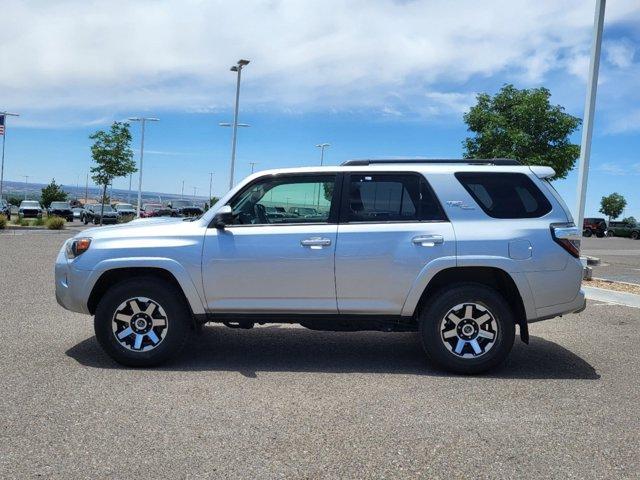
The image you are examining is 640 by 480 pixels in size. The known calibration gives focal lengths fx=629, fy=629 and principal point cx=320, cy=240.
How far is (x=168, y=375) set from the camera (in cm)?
541

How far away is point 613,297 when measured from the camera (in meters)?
10.8

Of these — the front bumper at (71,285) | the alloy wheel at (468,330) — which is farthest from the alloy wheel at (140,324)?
the alloy wheel at (468,330)

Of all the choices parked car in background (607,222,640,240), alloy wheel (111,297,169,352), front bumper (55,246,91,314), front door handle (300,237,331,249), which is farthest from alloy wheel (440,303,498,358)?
parked car in background (607,222,640,240)

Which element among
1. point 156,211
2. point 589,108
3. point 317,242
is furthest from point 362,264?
point 156,211

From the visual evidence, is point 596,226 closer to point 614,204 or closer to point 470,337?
point 614,204

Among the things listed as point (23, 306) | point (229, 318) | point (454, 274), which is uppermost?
point (454, 274)

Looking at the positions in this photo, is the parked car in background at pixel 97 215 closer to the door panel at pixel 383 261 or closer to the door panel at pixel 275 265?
the door panel at pixel 275 265

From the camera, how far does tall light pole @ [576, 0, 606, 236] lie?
12.8 meters

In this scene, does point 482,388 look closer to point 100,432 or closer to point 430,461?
point 430,461

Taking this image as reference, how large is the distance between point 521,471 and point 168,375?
306cm

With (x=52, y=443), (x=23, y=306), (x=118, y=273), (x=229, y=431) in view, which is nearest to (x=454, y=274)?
(x=229, y=431)

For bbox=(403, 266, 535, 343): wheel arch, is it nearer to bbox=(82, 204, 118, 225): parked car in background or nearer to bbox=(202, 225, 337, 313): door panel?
bbox=(202, 225, 337, 313): door panel

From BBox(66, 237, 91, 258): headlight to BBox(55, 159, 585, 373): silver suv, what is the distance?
1 centimetres

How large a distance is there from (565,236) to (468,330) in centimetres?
117
